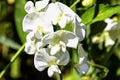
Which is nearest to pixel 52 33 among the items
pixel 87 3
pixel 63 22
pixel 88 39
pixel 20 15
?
pixel 63 22

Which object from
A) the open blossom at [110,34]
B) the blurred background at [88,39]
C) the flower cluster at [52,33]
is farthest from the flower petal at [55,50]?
the open blossom at [110,34]

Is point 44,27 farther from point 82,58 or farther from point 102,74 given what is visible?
point 102,74

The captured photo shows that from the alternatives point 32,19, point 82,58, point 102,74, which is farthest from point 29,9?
point 102,74

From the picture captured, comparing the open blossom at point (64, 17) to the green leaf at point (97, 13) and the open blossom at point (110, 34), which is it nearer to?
the green leaf at point (97, 13)

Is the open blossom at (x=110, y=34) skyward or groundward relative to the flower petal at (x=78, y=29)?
groundward

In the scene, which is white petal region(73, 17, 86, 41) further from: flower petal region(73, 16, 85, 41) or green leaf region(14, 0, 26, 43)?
green leaf region(14, 0, 26, 43)
